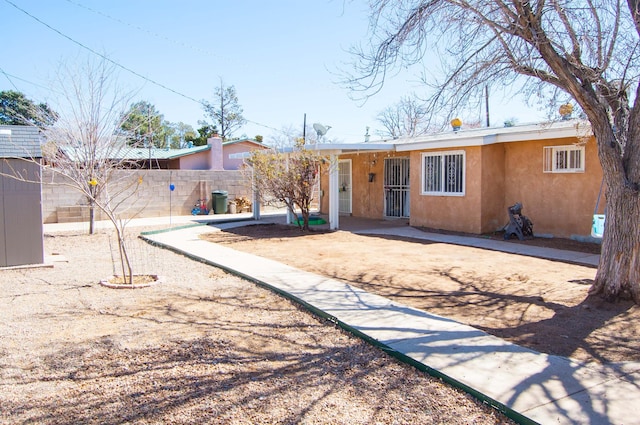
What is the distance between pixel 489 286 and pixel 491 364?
127 inches

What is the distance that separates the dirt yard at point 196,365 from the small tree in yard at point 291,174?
654 cm

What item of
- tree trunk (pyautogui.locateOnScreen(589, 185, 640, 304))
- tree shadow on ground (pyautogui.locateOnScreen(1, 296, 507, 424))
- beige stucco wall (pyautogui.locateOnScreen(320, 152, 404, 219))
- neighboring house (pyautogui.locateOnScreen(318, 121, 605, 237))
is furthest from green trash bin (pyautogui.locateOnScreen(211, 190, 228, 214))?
tree trunk (pyautogui.locateOnScreen(589, 185, 640, 304))

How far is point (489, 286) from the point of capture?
732 centimetres

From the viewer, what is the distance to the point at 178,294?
7.11 metres

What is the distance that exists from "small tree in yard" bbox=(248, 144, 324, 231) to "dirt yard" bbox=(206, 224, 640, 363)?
1731mm

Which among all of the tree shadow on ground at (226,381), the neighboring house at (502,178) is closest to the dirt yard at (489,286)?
the neighboring house at (502,178)

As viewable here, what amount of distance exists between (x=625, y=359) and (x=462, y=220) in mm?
9188

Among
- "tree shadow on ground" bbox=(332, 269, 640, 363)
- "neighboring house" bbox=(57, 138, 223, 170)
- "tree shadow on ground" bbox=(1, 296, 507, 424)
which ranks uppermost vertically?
"neighboring house" bbox=(57, 138, 223, 170)

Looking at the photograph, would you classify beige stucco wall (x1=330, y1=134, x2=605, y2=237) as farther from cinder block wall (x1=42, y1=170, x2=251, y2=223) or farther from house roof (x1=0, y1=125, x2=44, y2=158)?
house roof (x1=0, y1=125, x2=44, y2=158)

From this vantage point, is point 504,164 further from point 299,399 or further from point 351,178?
point 299,399

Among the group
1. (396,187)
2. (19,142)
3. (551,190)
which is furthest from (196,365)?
(396,187)

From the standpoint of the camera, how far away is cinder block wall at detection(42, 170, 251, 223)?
1775 centimetres

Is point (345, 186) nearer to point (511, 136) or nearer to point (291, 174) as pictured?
point (291, 174)

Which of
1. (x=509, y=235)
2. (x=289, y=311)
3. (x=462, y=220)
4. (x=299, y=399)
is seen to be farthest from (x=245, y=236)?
(x=299, y=399)
